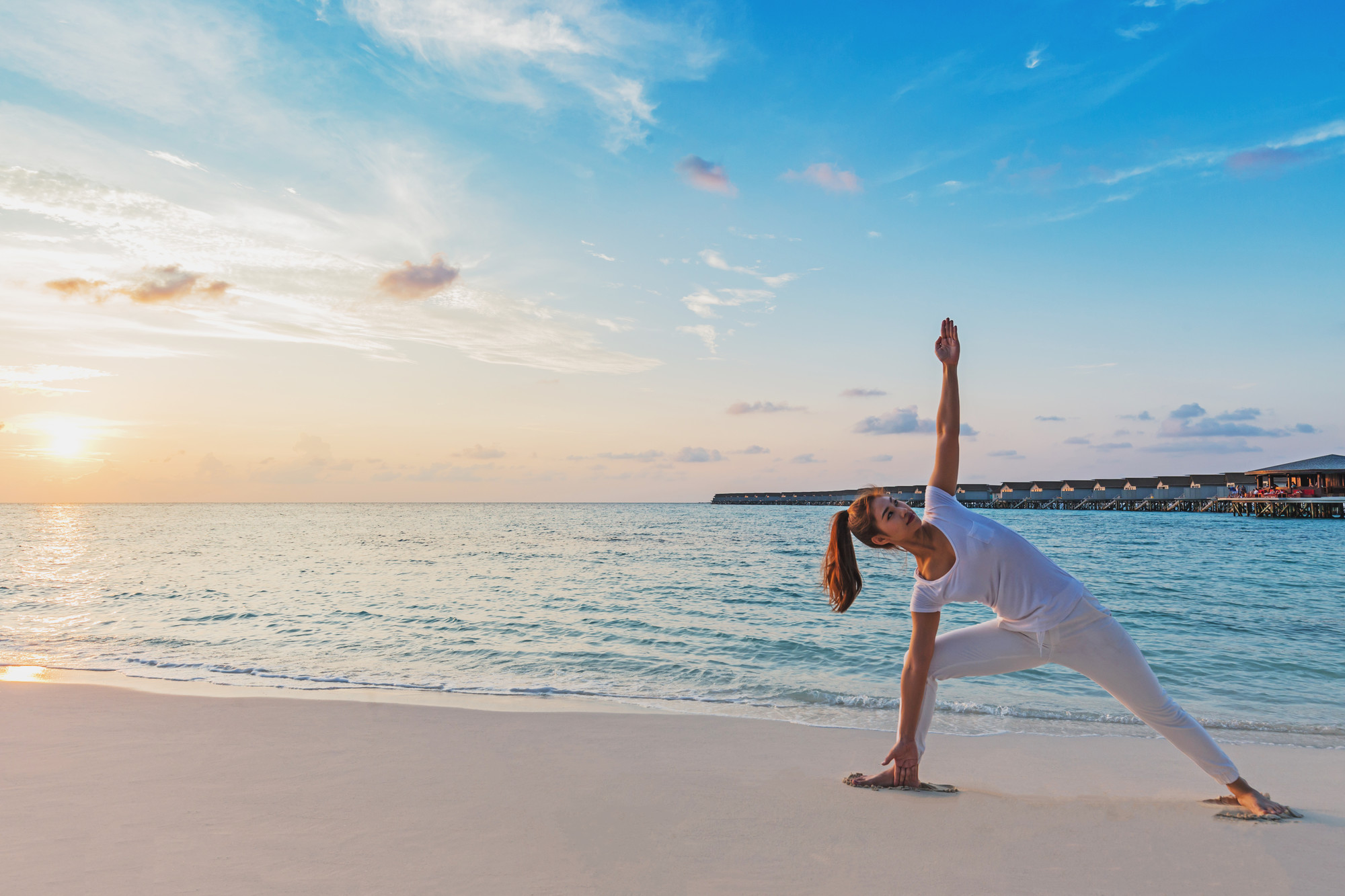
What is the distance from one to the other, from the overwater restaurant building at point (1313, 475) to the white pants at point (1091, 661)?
273 ft

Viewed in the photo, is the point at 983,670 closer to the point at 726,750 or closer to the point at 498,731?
the point at 726,750

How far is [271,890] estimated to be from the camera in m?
3.06

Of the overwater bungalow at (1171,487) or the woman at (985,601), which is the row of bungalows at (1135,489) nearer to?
the overwater bungalow at (1171,487)

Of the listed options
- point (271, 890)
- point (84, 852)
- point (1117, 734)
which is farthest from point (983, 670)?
point (84, 852)

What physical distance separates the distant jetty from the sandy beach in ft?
94.4

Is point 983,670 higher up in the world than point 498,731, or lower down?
higher up

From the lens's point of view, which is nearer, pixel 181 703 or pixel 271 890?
pixel 271 890

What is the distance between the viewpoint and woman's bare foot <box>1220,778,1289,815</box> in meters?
3.86

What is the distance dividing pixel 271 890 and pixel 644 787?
6.91 ft

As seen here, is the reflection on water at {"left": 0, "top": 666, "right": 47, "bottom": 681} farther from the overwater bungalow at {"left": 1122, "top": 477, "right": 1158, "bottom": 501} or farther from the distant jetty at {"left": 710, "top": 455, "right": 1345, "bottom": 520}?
the overwater bungalow at {"left": 1122, "top": 477, "right": 1158, "bottom": 501}

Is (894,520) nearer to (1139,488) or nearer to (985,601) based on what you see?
(985,601)

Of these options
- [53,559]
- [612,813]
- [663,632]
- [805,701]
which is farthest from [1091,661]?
[53,559]

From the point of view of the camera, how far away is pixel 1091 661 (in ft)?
12.0

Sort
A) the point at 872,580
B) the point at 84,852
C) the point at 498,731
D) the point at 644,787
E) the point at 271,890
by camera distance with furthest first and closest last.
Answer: the point at 872,580 < the point at 498,731 < the point at 644,787 < the point at 84,852 < the point at 271,890
